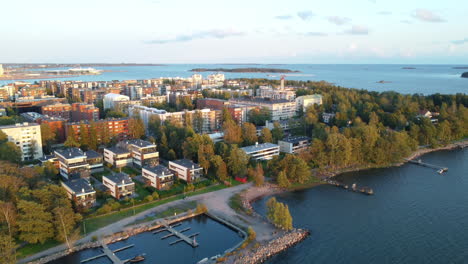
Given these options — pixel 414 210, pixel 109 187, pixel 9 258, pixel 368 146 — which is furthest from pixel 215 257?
pixel 368 146

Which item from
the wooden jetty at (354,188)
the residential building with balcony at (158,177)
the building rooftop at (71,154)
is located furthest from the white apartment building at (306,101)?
the building rooftop at (71,154)

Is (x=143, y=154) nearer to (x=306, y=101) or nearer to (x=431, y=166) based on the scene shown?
(x=431, y=166)

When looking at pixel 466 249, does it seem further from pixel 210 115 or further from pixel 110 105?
pixel 110 105

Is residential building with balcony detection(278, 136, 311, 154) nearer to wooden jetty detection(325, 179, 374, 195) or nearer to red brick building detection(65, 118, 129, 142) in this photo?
wooden jetty detection(325, 179, 374, 195)

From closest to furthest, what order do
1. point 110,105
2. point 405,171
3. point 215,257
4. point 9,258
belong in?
point 9,258 → point 215,257 → point 405,171 → point 110,105

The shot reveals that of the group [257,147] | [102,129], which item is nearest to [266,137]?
[257,147]

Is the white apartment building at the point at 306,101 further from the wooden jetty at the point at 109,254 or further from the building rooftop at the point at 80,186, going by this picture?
the wooden jetty at the point at 109,254
